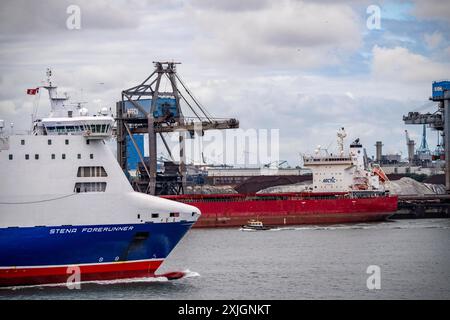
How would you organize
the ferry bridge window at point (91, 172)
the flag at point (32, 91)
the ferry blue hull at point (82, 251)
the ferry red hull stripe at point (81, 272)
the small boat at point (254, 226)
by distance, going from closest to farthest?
the ferry blue hull at point (82, 251) < the ferry red hull stripe at point (81, 272) < the ferry bridge window at point (91, 172) < the flag at point (32, 91) < the small boat at point (254, 226)

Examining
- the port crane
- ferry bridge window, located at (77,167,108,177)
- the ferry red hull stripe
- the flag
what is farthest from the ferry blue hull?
the port crane

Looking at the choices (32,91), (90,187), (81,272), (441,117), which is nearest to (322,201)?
(441,117)

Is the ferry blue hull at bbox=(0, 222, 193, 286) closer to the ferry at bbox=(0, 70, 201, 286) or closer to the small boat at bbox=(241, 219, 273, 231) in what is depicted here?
the ferry at bbox=(0, 70, 201, 286)

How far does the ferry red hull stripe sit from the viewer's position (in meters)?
32.3

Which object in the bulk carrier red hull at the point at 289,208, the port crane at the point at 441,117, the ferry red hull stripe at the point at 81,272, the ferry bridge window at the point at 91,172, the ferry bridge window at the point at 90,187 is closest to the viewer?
the ferry red hull stripe at the point at 81,272

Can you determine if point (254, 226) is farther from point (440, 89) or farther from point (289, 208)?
point (440, 89)

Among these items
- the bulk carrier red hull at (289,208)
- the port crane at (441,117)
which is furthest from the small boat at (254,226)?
the port crane at (441,117)

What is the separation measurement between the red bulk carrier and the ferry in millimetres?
32475

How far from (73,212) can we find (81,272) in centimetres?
222

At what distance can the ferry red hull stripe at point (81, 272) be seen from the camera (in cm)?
3234

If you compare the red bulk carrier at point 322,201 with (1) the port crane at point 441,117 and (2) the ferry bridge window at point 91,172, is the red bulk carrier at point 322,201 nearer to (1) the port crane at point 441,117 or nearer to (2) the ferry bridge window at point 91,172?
(1) the port crane at point 441,117

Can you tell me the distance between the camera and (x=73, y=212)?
32.9 metres

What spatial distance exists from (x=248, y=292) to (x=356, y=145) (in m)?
45.6

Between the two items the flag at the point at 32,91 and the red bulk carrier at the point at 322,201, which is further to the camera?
the red bulk carrier at the point at 322,201
